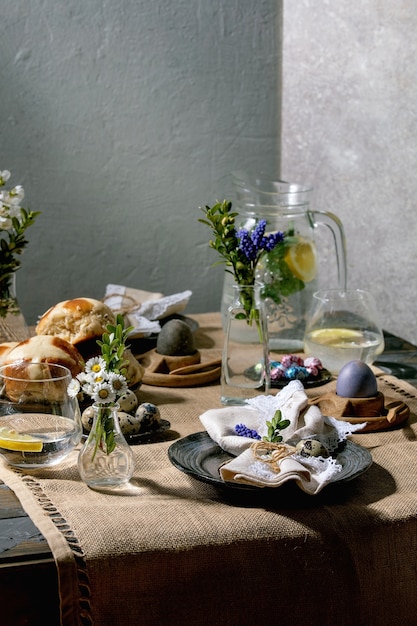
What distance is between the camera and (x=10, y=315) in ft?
4.48

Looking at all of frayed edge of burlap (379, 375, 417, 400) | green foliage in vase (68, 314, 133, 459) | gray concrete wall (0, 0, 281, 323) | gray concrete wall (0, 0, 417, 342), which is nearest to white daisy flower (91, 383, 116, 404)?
green foliage in vase (68, 314, 133, 459)

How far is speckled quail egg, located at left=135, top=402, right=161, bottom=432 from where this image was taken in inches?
45.1

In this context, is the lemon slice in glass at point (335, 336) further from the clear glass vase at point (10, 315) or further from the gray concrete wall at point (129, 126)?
the gray concrete wall at point (129, 126)

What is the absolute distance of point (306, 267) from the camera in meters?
1.50

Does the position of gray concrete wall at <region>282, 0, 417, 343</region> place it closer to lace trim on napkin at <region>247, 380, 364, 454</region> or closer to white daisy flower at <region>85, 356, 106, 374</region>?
lace trim on napkin at <region>247, 380, 364, 454</region>

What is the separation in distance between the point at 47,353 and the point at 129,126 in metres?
1.32

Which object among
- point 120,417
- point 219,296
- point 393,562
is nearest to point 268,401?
point 120,417

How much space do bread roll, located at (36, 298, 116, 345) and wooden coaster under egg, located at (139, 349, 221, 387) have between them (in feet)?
0.43

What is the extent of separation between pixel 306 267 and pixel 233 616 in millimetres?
760

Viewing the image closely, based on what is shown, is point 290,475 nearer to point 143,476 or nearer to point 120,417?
point 143,476

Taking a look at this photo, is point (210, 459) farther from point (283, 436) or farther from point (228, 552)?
point (228, 552)

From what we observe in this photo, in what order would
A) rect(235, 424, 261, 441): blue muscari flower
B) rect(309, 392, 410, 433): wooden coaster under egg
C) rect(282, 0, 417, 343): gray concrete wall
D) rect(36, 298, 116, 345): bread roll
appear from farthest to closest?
rect(282, 0, 417, 343): gray concrete wall, rect(36, 298, 116, 345): bread roll, rect(309, 392, 410, 433): wooden coaster under egg, rect(235, 424, 261, 441): blue muscari flower

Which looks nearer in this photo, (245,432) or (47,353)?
(245,432)

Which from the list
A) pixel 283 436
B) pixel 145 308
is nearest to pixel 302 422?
pixel 283 436
